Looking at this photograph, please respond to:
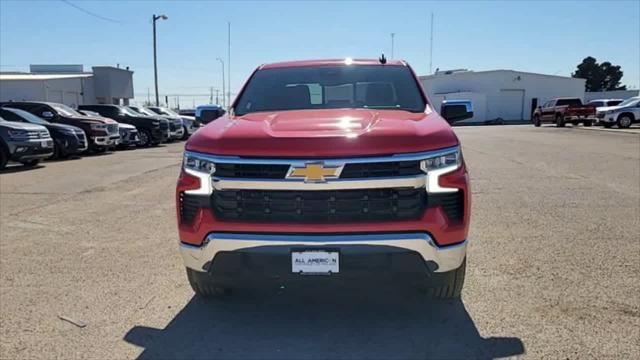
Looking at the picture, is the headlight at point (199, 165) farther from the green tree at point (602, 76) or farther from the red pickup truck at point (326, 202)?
the green tree at point (602, 76)

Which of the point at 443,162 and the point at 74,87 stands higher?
the point at 74,87

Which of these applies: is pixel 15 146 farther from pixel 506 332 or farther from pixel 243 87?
pixel 506 332

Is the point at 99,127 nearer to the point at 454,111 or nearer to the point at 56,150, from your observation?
the point at 56,150

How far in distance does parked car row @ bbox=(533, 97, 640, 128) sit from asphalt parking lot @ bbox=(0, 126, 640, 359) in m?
27.5

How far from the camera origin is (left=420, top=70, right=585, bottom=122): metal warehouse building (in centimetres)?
5454

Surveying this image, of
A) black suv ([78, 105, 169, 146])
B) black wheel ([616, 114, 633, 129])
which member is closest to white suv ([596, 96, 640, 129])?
black wheel ([616, 114, 633, 129])

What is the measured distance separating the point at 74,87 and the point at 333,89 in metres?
39.4

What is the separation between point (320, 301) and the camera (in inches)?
161

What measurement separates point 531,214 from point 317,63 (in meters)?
4.01

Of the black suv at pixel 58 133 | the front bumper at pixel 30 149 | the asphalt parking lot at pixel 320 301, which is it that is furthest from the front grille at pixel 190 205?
the black suv at pixel 58 133

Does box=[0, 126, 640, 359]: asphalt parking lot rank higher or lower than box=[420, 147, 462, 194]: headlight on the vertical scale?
lower

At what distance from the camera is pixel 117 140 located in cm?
1867

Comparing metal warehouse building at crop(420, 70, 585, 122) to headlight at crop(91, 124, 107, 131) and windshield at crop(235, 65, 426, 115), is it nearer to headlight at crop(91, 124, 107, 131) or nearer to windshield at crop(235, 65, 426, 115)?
headlight at crop(91, 124, 107, 131)

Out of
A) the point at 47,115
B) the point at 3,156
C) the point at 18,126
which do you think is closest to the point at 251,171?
the point at 3,156
